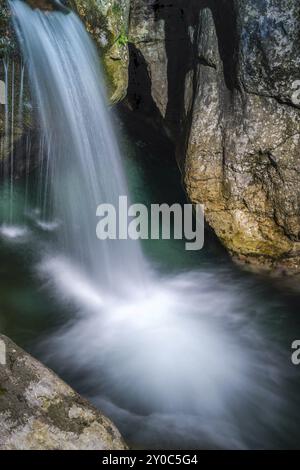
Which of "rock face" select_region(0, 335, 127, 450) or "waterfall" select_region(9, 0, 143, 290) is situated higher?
"waterfall" select_region(9, 0, 143, 290)

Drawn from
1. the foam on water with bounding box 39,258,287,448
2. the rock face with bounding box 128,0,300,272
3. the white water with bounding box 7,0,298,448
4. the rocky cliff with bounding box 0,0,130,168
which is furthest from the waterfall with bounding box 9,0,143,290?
the rock face with bounding box 128,0,300,272

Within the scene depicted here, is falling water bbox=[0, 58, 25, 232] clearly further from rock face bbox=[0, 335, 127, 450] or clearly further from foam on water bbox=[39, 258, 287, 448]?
rock face bbox=[0, 335, 127, 450]

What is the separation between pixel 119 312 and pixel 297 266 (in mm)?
2953

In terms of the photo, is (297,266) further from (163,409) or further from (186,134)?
(163,409)

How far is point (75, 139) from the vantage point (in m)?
6.48

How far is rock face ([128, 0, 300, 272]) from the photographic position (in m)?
5.71

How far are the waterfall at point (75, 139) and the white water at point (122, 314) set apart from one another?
0.02 metres

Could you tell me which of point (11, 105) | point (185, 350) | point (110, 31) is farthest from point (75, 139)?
point (185, 350)

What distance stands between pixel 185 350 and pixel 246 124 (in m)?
3.55

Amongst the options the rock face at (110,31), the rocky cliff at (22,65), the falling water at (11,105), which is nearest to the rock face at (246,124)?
the rock face at (110,31)

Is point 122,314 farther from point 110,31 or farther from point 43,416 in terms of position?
point 110,31

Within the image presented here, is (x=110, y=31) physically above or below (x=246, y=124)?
above

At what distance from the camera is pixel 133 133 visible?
9023mm

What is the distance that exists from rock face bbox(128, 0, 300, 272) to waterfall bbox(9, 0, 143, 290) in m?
1.54
